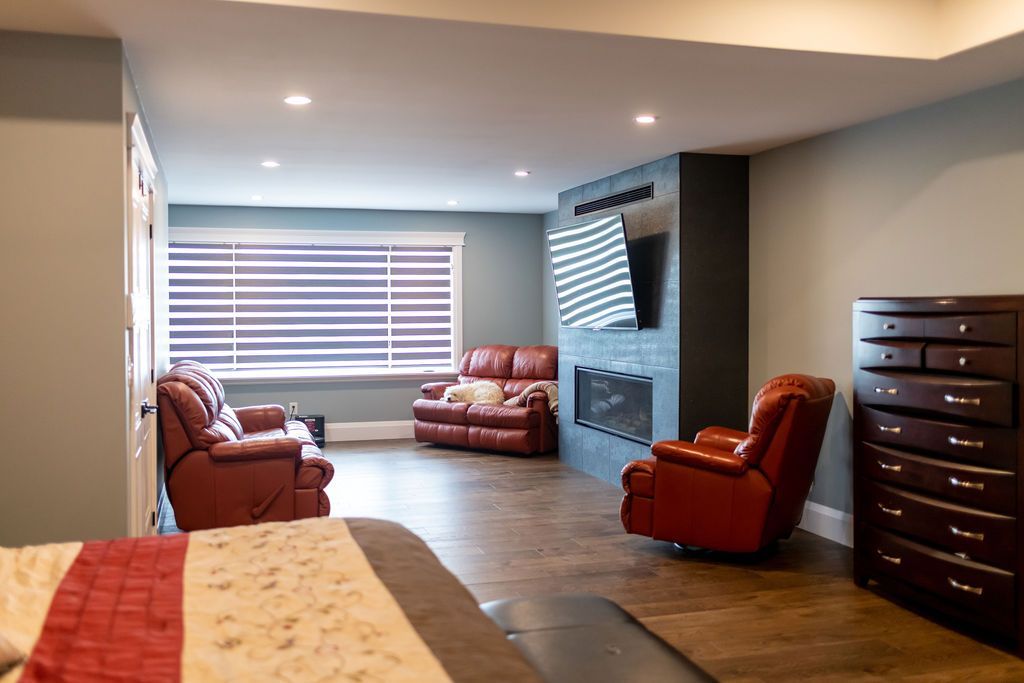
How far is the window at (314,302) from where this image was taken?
8969mm

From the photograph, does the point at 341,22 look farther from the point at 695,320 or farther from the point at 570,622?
the point at 695,320

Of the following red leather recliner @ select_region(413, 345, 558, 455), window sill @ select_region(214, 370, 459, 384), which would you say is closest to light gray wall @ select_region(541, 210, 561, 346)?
red leather recliner @ select_region(413, 345, 558, 455)

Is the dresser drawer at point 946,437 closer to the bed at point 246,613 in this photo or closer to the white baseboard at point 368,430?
the bed at point 246,613

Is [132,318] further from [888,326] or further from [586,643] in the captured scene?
[888,326]

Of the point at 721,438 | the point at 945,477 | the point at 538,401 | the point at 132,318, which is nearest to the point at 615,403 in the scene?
the point at 538,401

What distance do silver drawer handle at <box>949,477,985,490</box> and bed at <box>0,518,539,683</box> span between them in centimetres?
254

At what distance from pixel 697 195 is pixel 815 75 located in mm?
2002

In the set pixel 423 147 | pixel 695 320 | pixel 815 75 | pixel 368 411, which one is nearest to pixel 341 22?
pixel 815 75

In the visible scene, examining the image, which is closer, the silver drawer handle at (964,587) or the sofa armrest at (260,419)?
the silver drawer handle at (964,587)

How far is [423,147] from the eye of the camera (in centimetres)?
568

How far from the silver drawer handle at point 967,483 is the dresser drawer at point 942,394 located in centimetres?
26

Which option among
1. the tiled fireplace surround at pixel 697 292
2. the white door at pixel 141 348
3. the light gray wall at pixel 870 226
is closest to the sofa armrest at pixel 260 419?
the white door at pixel 141 348

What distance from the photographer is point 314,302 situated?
9.27 m

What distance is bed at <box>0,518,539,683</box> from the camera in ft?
4.64
